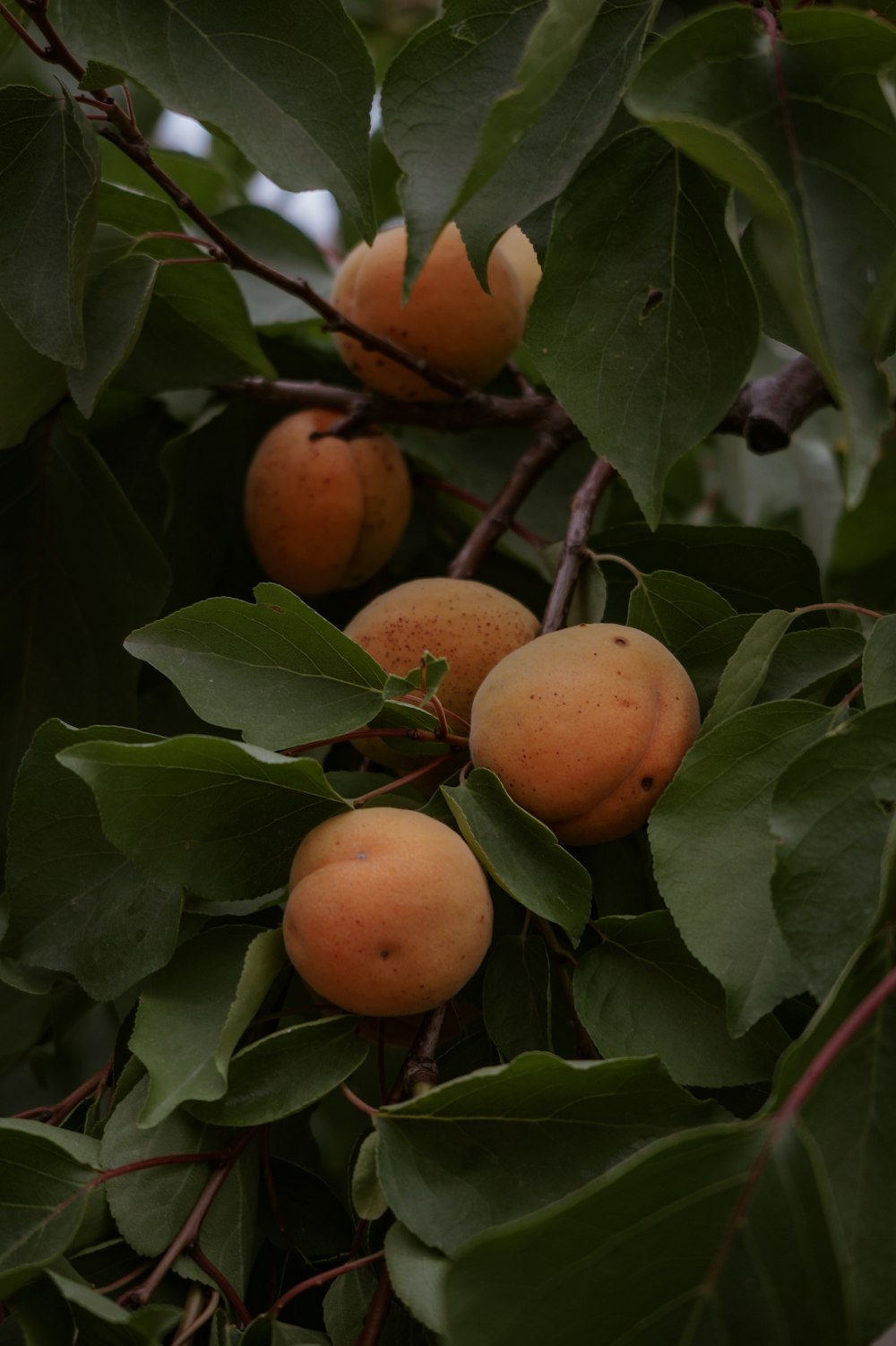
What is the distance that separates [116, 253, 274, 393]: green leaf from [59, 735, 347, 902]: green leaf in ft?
1.42

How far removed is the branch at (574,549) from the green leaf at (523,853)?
0.15 m

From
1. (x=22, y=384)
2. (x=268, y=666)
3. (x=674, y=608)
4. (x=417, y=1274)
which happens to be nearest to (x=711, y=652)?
(x=674, y=608)

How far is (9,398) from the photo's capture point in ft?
2.85

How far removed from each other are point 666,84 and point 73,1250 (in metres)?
0.61

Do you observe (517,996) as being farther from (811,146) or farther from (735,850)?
(811,146)

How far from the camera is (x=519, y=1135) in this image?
1.94 feet

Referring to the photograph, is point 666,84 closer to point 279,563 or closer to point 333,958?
point 333,958

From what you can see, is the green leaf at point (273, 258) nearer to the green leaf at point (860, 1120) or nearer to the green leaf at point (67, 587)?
the green leaf at point (67, 587)

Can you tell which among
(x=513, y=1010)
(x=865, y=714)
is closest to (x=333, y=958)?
(x=513, y=1010)

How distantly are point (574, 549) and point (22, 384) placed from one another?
38 centimetres

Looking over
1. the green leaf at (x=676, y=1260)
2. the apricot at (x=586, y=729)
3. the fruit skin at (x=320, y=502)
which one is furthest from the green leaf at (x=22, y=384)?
the green leaf at (x=676, y=1260)

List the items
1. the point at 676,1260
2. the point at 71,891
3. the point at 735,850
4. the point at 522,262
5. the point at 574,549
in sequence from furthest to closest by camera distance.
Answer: the point at 522,262 → the point at 574,549 → the point at 71,891 → the point at 735,850 → the point at 676,1260

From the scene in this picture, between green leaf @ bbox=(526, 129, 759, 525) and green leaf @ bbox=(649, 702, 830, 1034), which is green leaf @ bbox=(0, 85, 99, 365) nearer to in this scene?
green leaf @ bbox=(526, 129, 759, 525)

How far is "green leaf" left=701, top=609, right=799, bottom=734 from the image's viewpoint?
2.22 feet
